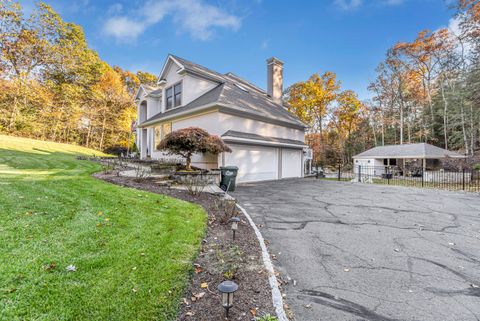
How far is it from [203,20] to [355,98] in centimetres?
2619

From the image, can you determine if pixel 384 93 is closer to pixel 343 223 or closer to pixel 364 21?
pixel 364 21

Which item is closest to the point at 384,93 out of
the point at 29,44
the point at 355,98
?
the point at 355,98

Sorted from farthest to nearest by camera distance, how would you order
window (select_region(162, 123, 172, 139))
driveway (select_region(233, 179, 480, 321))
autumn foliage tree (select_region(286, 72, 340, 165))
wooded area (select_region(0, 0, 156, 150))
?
autumn foliage tree (select_region(286, 72, 340, 165)) → wooded area (select_region(0, 0, 156, 150)) → window (select_region(162, 123, 172, 139)) → driveway (select_region(233, 179, 480, 321))

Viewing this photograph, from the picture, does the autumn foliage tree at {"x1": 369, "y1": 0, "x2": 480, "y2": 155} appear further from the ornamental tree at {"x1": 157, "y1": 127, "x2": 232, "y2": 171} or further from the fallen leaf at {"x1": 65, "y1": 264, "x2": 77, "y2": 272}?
the fallen leaf at {"x1": 65, "y1": 264, "x2": 77, "y2": 272}

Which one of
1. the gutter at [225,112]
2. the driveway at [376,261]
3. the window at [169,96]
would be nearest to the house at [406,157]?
the gutter at [225,112]

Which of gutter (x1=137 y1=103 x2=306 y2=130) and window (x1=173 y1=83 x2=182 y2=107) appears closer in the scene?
gutter (x1=137 y1=103 x2=306 y2=130)

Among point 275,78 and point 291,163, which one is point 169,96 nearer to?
point 275,78

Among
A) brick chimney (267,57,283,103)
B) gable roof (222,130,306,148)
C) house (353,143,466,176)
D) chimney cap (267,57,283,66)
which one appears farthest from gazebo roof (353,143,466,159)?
chimney cap (267,57,283,66)

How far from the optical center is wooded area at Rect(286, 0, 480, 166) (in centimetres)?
2166

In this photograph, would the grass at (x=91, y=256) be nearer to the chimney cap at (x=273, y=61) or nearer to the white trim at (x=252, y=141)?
the white trim at (x=252, y=141)

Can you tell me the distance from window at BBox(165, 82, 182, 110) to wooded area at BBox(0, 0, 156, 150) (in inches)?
492

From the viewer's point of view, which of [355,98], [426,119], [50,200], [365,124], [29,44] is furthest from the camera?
[365,124]

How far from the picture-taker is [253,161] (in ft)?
45.0

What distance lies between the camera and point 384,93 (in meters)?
30.5
